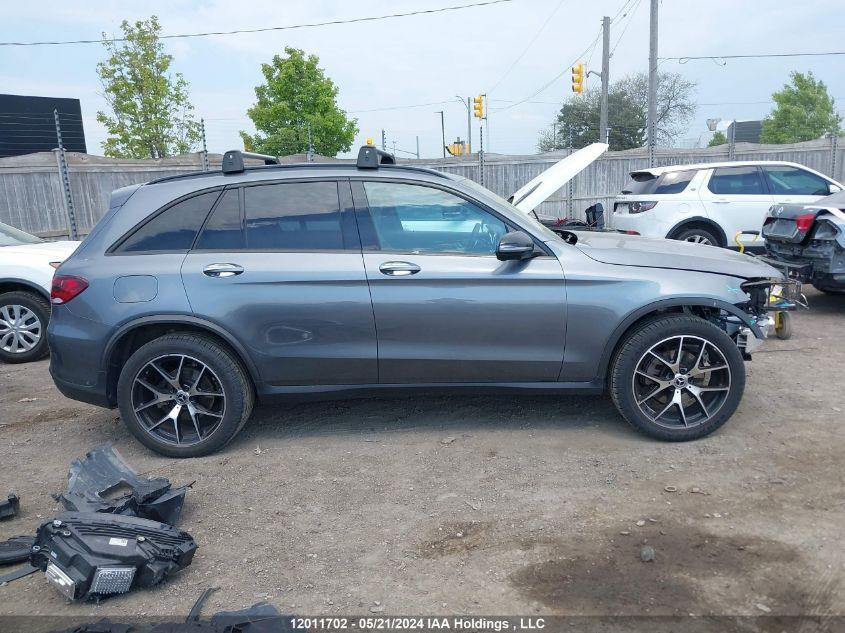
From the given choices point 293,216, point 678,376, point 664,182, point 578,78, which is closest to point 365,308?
point 293,216

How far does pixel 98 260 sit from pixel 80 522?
6.33 ft

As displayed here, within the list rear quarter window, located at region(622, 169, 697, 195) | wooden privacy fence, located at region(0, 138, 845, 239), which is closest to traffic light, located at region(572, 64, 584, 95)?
wooden privacy fence, located at region(0, 138, 845, 239)

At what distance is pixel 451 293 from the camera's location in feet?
14.3

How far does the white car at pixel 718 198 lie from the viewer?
10320 millimetres

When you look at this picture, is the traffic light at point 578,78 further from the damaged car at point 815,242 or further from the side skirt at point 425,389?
the side skirt at point 425,389

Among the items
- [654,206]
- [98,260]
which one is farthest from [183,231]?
[654,206]

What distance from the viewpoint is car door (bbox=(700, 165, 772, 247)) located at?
10344 mm

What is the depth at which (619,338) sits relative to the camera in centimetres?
440

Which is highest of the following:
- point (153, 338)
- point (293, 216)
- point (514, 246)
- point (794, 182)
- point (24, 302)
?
point (293, 216)

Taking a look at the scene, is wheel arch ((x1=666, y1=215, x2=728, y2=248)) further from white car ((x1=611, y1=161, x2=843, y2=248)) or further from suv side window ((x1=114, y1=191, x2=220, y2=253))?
suv side window ((x1=114, y1=191, x2=220, y2=253))

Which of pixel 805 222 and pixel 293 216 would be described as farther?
pixel 805 222

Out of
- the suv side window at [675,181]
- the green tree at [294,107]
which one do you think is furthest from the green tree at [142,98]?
the suv side window at [675,181]

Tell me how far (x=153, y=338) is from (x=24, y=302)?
3.59 m

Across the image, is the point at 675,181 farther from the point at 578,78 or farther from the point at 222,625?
the point at 578,78
